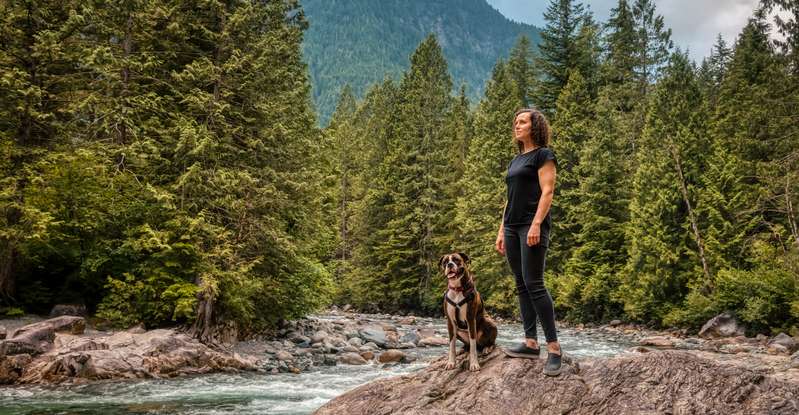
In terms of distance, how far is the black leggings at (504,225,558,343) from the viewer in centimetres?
433

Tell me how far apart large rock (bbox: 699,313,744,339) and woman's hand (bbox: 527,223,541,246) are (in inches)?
759

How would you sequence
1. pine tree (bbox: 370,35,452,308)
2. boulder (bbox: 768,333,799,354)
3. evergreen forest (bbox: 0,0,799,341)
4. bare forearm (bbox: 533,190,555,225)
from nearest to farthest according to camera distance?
bare forearm (bbox: 533,190,555,225), evergreen forest (bbox: 0,0,799,341), boulder (bbox: 768,333,799,354), pine tree (bbox: 370,35,452,308)

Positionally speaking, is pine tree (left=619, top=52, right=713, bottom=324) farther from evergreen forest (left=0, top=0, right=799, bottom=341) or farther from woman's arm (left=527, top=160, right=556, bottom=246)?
woman's arm (left=527, top=160, right=556, bottom=246)

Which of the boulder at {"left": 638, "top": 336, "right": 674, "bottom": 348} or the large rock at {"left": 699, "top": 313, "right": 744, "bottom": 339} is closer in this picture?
the boulder at {"left": 638, "top": 336, "right": 674, "bottom": 348}

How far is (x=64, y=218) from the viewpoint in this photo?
13.7m

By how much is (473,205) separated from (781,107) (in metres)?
17.3

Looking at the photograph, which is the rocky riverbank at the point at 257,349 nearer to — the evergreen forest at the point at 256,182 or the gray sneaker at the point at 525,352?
the evergreen forest at the point at 256,182

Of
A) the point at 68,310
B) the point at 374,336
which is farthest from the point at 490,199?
the point at 68,310

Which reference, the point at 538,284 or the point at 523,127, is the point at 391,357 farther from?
the point at 523,127

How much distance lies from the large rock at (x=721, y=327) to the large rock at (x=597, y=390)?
59.2 feet

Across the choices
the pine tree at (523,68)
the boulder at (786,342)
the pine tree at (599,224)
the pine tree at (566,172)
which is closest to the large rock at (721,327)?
the boulder at (786,342)

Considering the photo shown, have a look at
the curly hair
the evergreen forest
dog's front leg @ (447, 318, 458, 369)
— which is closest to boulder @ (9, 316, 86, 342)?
the evergreen forest

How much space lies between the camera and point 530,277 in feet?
14.3

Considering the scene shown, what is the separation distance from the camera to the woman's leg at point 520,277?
14.9ft
